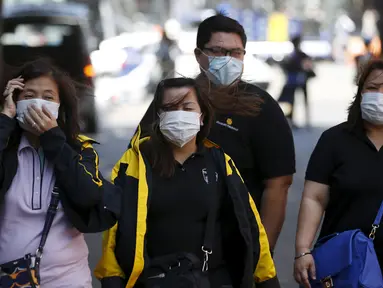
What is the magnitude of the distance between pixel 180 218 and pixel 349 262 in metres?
0.75

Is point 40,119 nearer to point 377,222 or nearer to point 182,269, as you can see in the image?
point 182,269

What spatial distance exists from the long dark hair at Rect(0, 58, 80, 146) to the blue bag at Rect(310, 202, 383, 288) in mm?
1173

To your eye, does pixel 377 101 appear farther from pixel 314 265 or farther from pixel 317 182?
pixel 314 265

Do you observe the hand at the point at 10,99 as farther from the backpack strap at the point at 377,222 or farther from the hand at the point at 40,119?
the backpack strap at the point at 377,222

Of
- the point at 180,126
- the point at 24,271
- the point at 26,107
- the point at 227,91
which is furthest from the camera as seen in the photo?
the point at 227,91

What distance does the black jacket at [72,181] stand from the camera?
3.45m

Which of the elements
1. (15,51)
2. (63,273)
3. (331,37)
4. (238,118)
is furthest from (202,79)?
(331,37)

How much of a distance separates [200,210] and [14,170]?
A: 732 mm

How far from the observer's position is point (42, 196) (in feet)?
11.5

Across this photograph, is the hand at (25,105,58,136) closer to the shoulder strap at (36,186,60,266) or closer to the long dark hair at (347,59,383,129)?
the shoulder strap at (36,186,60,266)

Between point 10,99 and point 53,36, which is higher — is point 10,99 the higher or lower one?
the higher one

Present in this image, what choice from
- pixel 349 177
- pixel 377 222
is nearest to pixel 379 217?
pixel 377 222

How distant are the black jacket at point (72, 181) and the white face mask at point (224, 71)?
3.13 ft

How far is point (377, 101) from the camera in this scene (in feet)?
13.1
